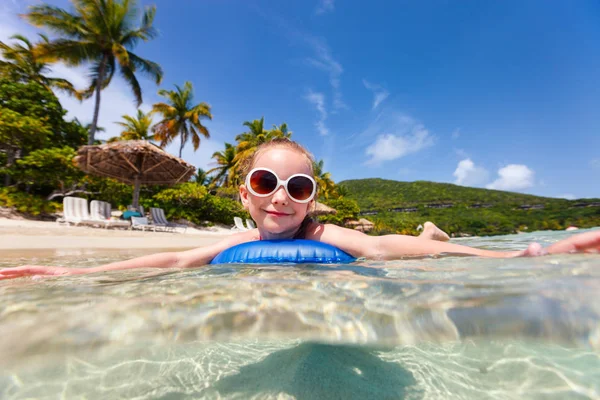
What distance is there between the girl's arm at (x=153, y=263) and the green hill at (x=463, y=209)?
19.5 metres

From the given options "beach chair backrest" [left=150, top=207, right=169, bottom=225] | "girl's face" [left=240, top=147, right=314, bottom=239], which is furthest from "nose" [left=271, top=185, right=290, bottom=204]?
"beach chair backrest" [left=150, top=207, right=169, bottom=225]

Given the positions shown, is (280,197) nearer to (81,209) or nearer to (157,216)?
(81,209)

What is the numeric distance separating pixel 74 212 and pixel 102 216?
866mm

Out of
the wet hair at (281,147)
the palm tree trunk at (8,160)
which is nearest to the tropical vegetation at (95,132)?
the palm tree trunk at (8,160)

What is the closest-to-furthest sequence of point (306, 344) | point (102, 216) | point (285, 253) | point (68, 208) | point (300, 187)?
1. point (306, 344)
2. point (285, 253)
3. point (300, 187)
4. point (68, 208)
5. point (102, 216)

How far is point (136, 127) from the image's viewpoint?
24750 mm

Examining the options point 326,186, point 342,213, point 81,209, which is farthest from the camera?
point 326,186

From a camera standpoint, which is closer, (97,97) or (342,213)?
(97,97)

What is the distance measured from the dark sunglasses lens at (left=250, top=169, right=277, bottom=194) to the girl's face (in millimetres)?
56

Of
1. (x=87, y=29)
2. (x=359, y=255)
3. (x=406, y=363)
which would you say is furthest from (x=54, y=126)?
(x=406, y=363)

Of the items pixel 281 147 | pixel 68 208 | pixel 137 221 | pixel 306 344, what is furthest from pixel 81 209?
pixel 306 344

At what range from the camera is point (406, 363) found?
0.90 meters

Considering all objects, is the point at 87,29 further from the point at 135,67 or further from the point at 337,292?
the point at 337,292

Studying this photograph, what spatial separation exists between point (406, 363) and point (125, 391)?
829mm
